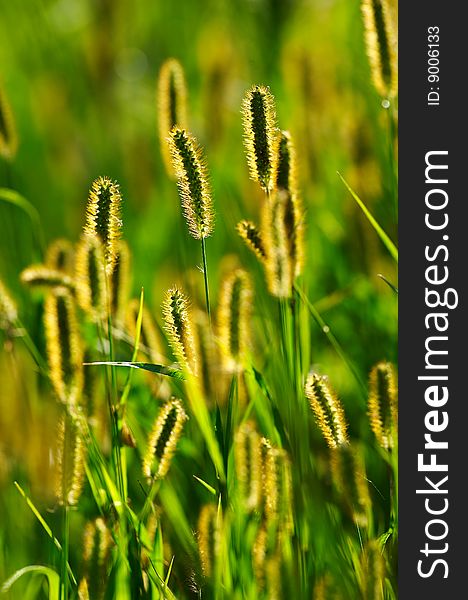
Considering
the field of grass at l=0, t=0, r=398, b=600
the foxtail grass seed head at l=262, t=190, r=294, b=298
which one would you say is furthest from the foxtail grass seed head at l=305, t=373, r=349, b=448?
the foxtail grass seed head at l=262, t=190, r=294, b=298

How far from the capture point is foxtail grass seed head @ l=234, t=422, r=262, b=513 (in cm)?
130

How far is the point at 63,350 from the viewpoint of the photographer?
4.21 ft

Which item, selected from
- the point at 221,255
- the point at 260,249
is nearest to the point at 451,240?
the point at 260,249

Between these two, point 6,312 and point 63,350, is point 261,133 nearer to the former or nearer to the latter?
point 63,350

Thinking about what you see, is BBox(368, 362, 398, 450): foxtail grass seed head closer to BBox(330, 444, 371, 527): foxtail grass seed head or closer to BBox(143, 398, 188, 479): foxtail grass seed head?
BBox(330, 444, 371, 527): foxtail grass seed head

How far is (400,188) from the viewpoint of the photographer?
1.43m

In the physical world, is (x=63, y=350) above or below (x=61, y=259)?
below

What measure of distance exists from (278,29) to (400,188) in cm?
180

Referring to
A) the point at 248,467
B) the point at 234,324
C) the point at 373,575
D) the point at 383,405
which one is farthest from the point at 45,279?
the point at 373,575

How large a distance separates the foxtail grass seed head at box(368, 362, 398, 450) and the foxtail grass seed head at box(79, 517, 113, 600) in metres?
0.36

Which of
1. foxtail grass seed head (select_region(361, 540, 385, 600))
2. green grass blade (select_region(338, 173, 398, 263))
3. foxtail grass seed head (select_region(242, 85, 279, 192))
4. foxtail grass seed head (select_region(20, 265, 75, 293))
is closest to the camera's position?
foxtail grass seed head (select_region(361, 540, 385, 600))

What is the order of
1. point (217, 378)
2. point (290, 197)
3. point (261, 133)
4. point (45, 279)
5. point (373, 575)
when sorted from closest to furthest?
point (373, 575), point (261, 133), point (290, 197), point (45, 279), point (217, 378)

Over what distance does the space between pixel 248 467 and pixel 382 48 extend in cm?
64

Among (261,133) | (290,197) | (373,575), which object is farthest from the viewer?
(290,197)
